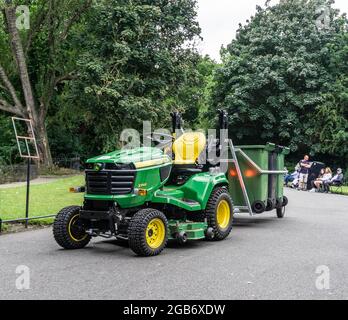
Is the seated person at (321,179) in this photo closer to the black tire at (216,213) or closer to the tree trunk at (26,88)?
the tree trunk at (26,88)

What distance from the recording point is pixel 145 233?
27.9 feet

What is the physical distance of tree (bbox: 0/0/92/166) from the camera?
108 feet

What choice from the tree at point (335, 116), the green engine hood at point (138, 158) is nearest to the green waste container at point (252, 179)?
the green engine hood at point (138, 158)

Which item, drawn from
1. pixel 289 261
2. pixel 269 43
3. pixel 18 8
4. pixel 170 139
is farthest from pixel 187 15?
pixel 289 261

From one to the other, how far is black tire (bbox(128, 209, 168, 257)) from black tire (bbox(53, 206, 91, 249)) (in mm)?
1174

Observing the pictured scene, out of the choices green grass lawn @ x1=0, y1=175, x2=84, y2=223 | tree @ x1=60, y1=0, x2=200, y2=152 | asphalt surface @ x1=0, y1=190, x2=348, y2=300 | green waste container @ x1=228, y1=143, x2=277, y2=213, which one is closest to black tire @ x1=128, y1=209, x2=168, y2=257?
asphalt surface @ x1=0, y1=190, x2=348, y2=300

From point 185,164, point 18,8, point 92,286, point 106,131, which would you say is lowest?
point 92,286

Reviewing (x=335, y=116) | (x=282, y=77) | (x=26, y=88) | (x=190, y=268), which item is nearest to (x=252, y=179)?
(x=190, y=268)

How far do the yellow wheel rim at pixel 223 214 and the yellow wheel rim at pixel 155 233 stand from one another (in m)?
1.87

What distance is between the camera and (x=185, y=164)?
10305mm

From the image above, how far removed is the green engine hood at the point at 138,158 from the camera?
8.89m

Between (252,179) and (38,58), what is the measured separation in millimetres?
27639

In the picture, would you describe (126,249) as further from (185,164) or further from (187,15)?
(187,15)

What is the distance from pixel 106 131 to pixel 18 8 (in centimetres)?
846
